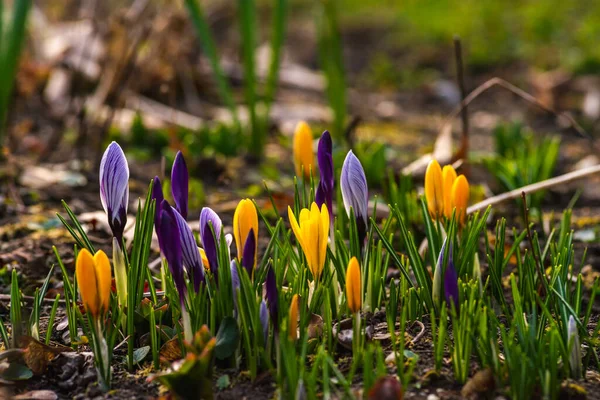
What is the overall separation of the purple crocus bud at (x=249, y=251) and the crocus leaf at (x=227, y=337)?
12 centimetres

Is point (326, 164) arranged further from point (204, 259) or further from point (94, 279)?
point (94, 279)

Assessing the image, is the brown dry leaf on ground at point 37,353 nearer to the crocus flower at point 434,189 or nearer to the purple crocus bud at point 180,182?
the purple crocus bud at point 180,182

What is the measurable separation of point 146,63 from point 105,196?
2.95 metres

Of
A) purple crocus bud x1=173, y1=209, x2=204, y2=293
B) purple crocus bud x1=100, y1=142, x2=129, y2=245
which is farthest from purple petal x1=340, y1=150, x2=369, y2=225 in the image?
purple crocus bud x1=100, y1=142, x2=129, y2=245

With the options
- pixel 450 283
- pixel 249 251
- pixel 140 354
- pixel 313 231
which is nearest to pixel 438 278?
pixel 450 283

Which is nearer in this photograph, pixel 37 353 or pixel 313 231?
pixel 313 231

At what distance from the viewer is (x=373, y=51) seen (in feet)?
24.1

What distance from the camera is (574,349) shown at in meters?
1.61

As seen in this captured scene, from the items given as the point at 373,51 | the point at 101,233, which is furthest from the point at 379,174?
the point at 373,51

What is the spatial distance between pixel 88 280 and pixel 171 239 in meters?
0.19

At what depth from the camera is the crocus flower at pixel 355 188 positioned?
175cm

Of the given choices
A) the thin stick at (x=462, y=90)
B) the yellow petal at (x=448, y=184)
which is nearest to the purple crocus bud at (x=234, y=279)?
the yellow petal at (x=448, y=184)

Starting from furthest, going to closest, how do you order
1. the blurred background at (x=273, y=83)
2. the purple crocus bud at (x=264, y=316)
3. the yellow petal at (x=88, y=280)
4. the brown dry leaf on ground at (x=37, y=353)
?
the blurred background at (x=273, y=83), the brown dry leaf on ground at (x=37, y=353), the purple crocus bud at (x=264, y=316), the yellow petal at (x=88, y=280)

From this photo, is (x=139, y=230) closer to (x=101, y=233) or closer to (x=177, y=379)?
(x=177, y=379)
